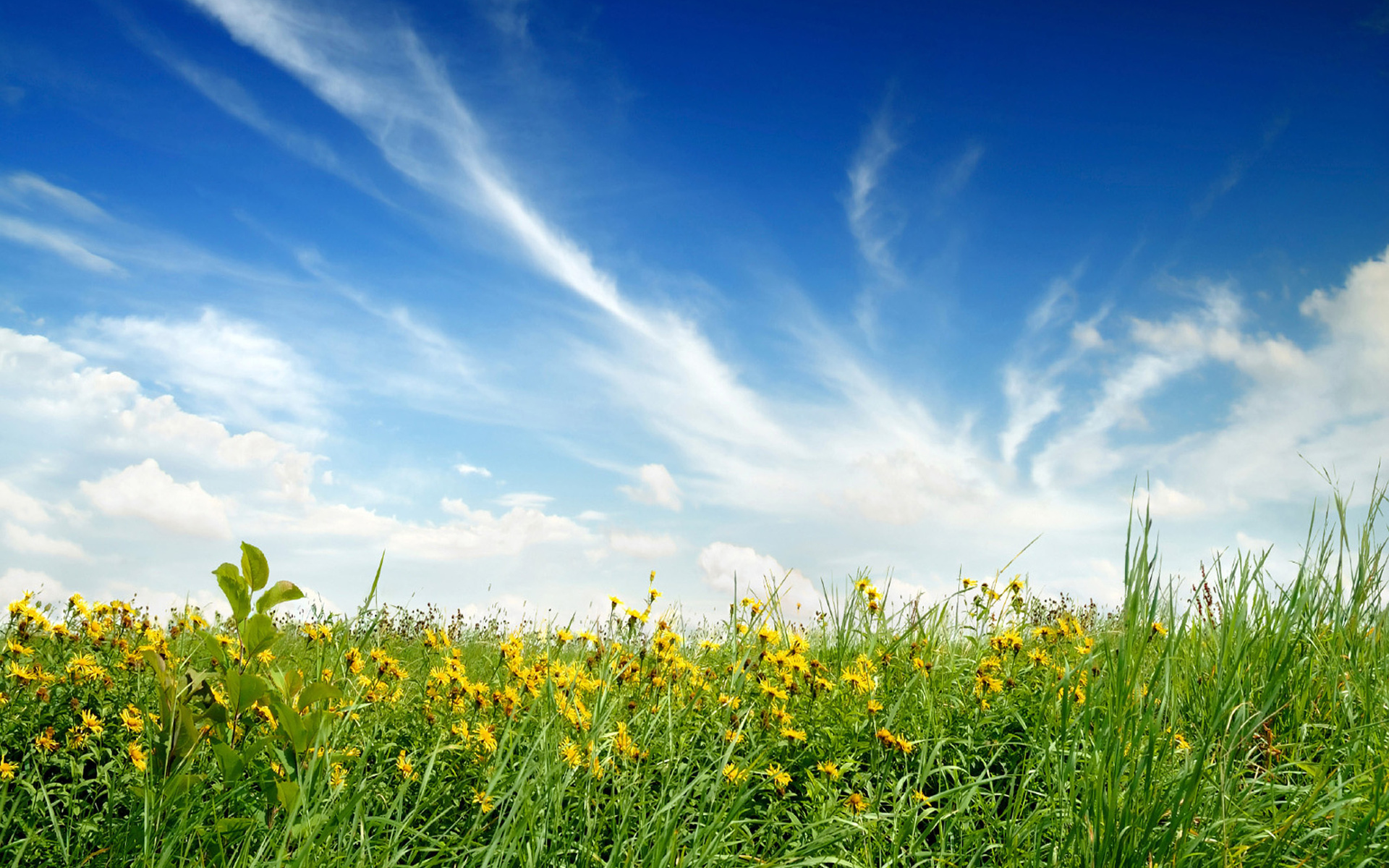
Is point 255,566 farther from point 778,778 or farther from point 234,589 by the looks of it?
point 778,778

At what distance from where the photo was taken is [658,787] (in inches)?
137

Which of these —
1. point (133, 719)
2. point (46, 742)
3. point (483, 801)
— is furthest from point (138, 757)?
point (483, 801)

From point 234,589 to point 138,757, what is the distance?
1.07 metres

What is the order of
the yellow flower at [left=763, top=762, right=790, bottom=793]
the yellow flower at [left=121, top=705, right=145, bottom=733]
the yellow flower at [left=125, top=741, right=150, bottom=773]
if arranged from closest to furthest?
the yellow flower at [left=125, top=741, right=150, bottom=773]
the yellow flower at [left=763, top=762, right=790, bottom=793]
the yellow flower at [left=121, top=705, right=145, bottom=733]

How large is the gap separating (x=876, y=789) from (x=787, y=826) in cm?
67

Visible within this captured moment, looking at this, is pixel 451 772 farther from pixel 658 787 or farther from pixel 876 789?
pixel 876 789

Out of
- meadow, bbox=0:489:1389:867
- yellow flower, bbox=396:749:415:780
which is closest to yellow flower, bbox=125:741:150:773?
meadow, bbox=0:489:1389:867

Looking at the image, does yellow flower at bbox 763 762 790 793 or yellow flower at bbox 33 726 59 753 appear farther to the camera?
yellow flower at bbox 33 726 59 753

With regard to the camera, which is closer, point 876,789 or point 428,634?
point 876,789

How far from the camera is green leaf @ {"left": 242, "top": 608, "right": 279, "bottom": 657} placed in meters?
2.60

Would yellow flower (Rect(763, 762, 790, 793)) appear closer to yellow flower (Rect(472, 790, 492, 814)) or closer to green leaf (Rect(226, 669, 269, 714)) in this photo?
yellow flower (Rect(472, 790, 492, 814))

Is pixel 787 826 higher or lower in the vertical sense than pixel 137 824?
higher

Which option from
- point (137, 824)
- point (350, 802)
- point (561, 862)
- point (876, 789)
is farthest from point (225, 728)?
point (876, 789)

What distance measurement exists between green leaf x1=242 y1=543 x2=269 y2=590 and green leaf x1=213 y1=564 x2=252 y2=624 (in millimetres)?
25
